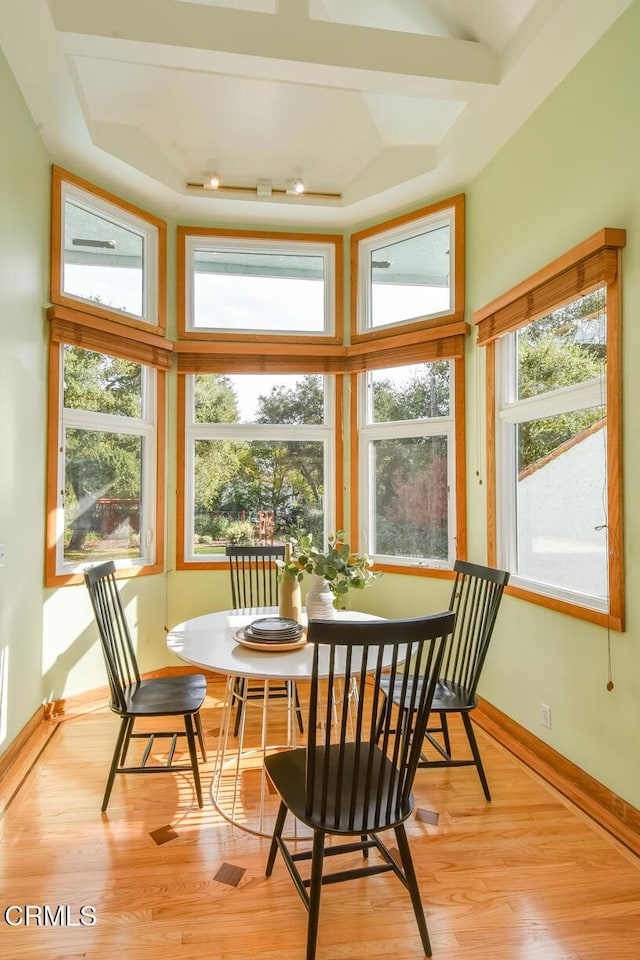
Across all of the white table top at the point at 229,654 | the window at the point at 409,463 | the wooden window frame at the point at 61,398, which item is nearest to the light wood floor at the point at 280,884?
the white table top at the point at 229,654

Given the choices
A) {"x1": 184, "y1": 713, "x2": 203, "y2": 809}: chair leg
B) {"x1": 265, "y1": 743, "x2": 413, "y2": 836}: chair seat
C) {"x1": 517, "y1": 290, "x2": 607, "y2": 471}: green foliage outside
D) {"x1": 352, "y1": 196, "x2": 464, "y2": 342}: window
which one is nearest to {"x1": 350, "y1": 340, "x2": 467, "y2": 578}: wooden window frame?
{"x1": 352, "y1": 196, "x2": 464, "y2": 342}: window

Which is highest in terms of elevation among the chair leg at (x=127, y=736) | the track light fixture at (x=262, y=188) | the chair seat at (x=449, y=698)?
the track light fixture at (x=262, y=188)

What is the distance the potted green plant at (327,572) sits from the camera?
2.53 m

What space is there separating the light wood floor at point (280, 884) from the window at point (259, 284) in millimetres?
2961

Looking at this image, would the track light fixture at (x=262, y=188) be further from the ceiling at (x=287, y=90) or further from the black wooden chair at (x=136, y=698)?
the black wooden chair at (x=136, y=698)

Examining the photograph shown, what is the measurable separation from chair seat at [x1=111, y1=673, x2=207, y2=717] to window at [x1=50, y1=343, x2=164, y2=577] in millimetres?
1042

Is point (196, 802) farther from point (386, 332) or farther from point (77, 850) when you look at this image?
point (386, 332)

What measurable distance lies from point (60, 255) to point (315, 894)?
11.0 ft

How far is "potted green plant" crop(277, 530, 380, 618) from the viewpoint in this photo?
253 cm

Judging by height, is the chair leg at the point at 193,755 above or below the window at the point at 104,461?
below

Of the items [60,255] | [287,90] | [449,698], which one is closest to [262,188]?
[287,90]

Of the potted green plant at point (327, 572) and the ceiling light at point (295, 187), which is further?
the ceiling light at point (295, 187)

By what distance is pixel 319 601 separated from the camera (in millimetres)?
2678

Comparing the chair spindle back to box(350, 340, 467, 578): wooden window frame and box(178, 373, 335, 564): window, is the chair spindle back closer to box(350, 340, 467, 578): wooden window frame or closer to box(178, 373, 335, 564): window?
box(350, 340, 467, 578): wooden window frame
